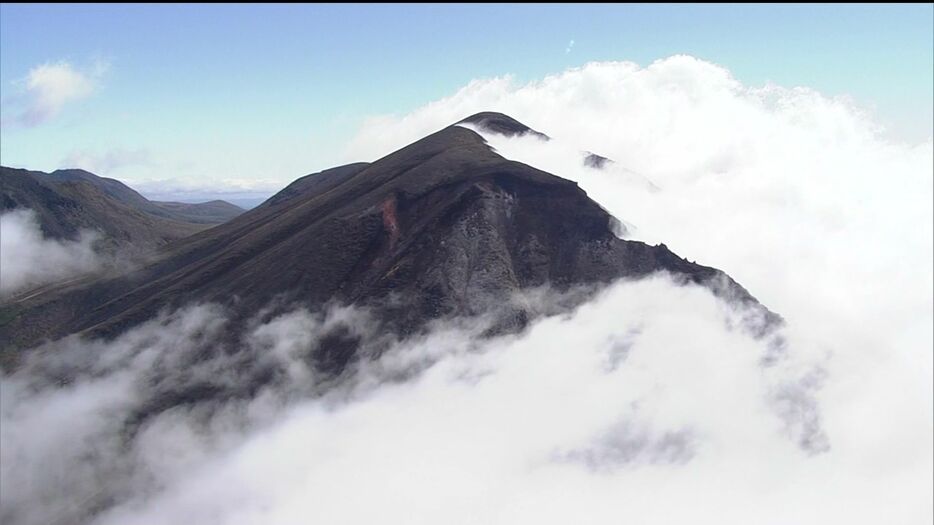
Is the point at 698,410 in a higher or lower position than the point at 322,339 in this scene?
lower

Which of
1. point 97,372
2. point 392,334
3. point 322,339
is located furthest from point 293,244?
point 97,372

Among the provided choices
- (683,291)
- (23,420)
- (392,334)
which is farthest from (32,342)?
(683,291)

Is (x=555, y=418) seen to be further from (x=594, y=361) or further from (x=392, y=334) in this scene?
(x=392, y=334)

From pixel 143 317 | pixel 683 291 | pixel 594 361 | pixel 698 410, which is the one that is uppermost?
pixel 143 317

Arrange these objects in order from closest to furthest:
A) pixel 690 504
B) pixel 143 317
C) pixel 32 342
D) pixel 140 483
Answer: pixel 140 483
pixel 690 504
pixel 143 317
pixel 32 342

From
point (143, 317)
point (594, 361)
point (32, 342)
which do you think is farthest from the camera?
point (32, 342)

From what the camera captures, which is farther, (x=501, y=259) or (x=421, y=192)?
(x=421, y=192)

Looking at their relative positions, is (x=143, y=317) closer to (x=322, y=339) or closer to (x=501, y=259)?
(x=322, y=339)
